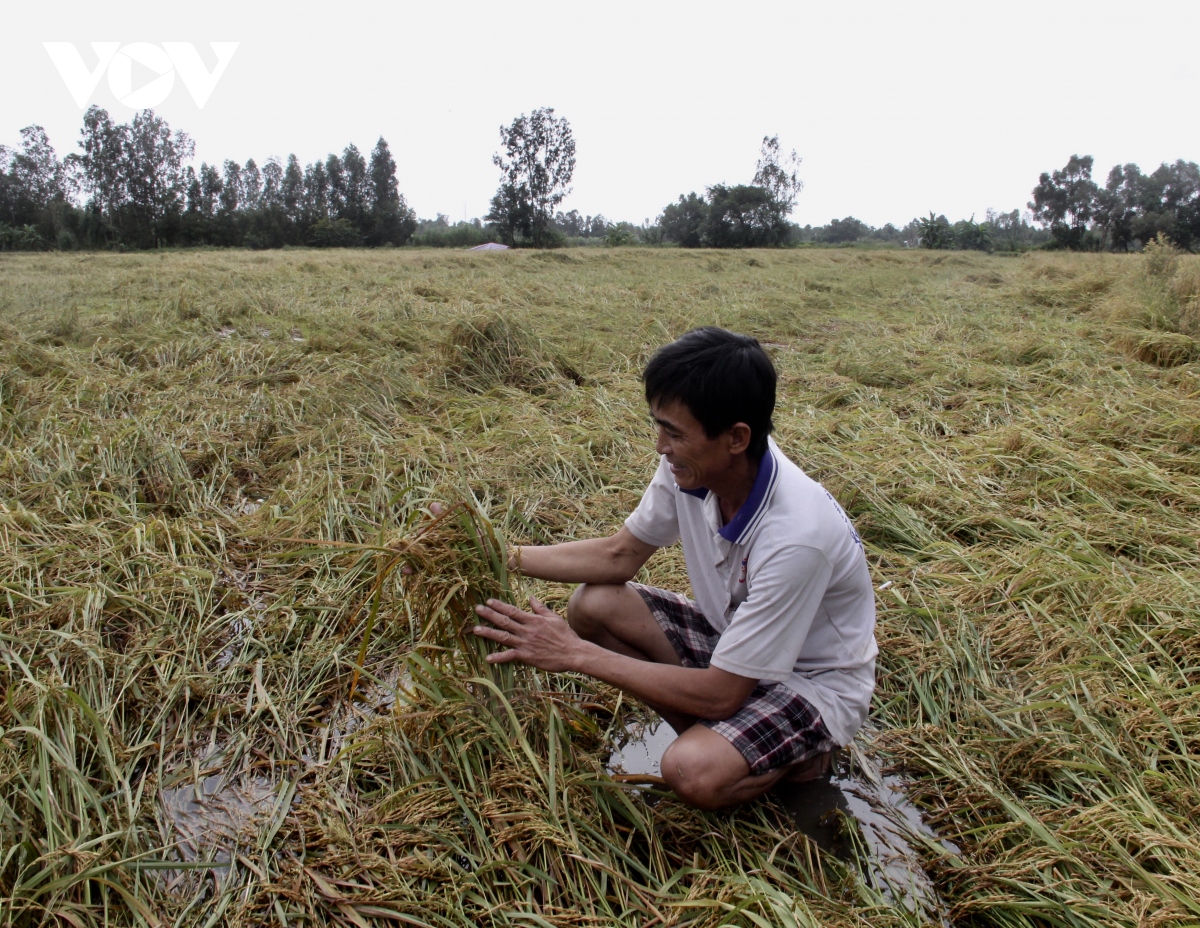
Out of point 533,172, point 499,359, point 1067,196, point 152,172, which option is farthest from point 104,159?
point 1067,196

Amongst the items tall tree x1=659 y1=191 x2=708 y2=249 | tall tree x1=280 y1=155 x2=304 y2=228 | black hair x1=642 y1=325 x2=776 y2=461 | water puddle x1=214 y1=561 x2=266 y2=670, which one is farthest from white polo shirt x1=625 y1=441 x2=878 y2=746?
tall tree x1=280 y1=155 x2=304 y2=228

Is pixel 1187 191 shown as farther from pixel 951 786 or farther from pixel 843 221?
pixel 951 786

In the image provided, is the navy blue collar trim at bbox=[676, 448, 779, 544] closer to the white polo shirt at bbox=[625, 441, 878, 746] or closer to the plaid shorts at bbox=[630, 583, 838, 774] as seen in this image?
the white polo shirt at bbox=[625, 441, 878, 746]

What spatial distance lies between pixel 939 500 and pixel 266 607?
2.36 meters

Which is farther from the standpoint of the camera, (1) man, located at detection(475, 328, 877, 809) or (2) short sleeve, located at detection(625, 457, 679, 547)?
(2) short sleeve, located at detection(625, 457, 679, 547)

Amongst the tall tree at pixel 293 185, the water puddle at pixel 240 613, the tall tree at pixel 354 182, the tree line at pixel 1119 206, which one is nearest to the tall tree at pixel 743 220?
the tree line at pixel 1119 206

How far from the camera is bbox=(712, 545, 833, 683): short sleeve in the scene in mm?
1328

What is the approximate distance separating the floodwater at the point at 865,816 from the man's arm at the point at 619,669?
31cm

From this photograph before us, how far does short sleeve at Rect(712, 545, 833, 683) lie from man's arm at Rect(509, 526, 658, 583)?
1.33 ft

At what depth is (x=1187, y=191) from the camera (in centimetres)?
3319

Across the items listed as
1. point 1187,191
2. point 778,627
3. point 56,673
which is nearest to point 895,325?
point 778,627

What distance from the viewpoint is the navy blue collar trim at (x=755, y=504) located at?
4.62 ft

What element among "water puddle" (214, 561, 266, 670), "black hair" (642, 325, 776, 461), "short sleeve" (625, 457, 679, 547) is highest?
"black hair" (642, 325, 776, 461)

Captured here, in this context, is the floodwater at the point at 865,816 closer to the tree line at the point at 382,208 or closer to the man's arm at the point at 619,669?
the man's arm at the point at 619,669
